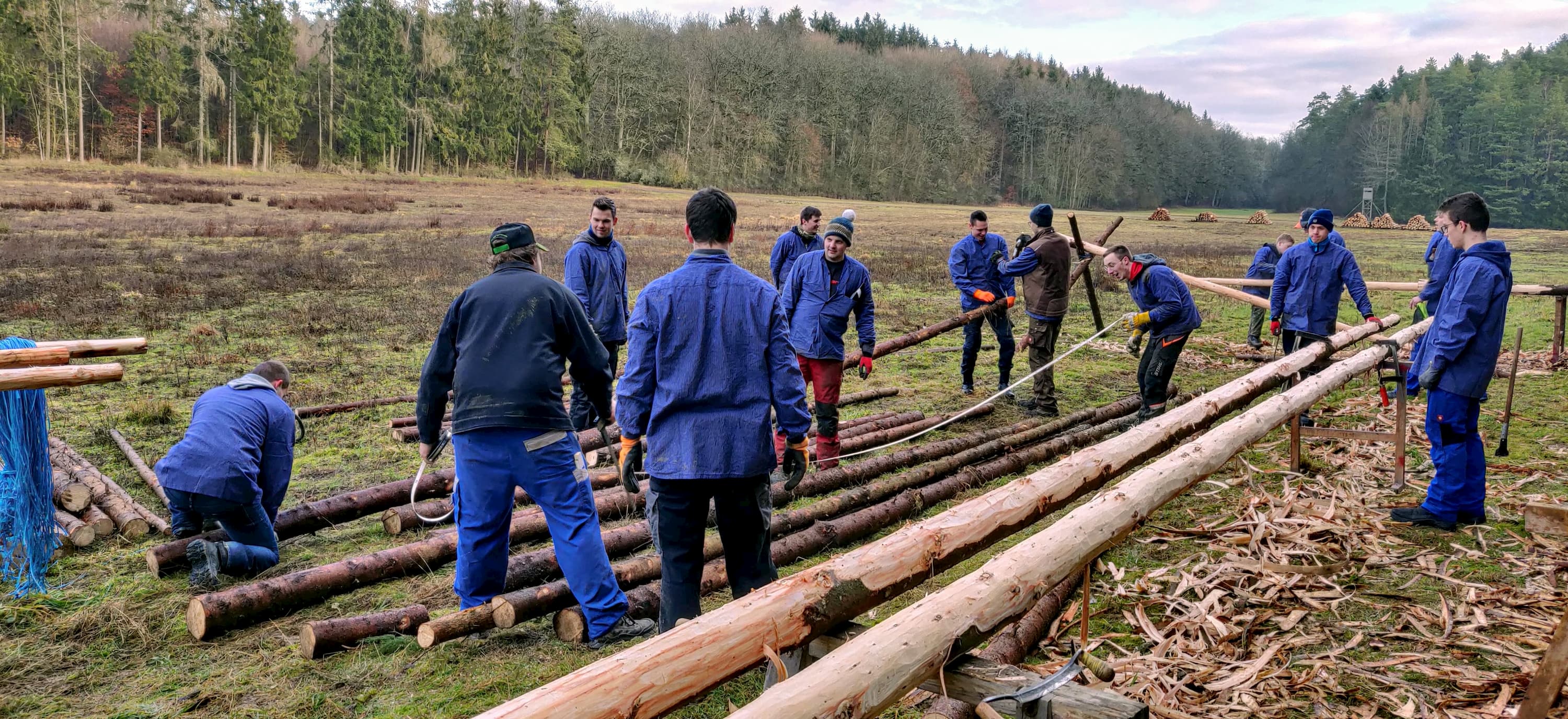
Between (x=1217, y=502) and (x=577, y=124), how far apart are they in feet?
214

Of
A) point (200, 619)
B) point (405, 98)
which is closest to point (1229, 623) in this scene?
point (200, 619)

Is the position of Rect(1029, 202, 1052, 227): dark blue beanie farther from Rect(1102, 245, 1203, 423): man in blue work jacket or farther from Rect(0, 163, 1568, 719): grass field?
Rect(0, 163, 1568, 719): grass field

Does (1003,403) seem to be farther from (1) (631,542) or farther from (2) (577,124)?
(2) (577,124)

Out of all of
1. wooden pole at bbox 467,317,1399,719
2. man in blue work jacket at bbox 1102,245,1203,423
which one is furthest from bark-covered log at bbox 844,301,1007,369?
wooden pole at bbox 467,317,1399,719

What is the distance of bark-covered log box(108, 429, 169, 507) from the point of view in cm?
688

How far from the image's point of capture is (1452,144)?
82125mm

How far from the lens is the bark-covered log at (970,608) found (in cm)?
256

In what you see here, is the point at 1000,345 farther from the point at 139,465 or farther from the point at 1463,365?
the point at 139,465

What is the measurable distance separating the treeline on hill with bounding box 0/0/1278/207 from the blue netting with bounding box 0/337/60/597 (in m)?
51.7

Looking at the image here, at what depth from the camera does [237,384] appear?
5.69m

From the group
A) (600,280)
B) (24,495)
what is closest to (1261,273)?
(600,280)

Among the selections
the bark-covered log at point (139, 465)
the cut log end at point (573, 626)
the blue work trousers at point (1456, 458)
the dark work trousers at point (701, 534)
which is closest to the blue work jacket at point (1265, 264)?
the blue work trousers at point (1456, 458)

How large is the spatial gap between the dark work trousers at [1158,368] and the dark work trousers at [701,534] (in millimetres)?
5869

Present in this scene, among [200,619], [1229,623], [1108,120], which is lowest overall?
[200,619]
